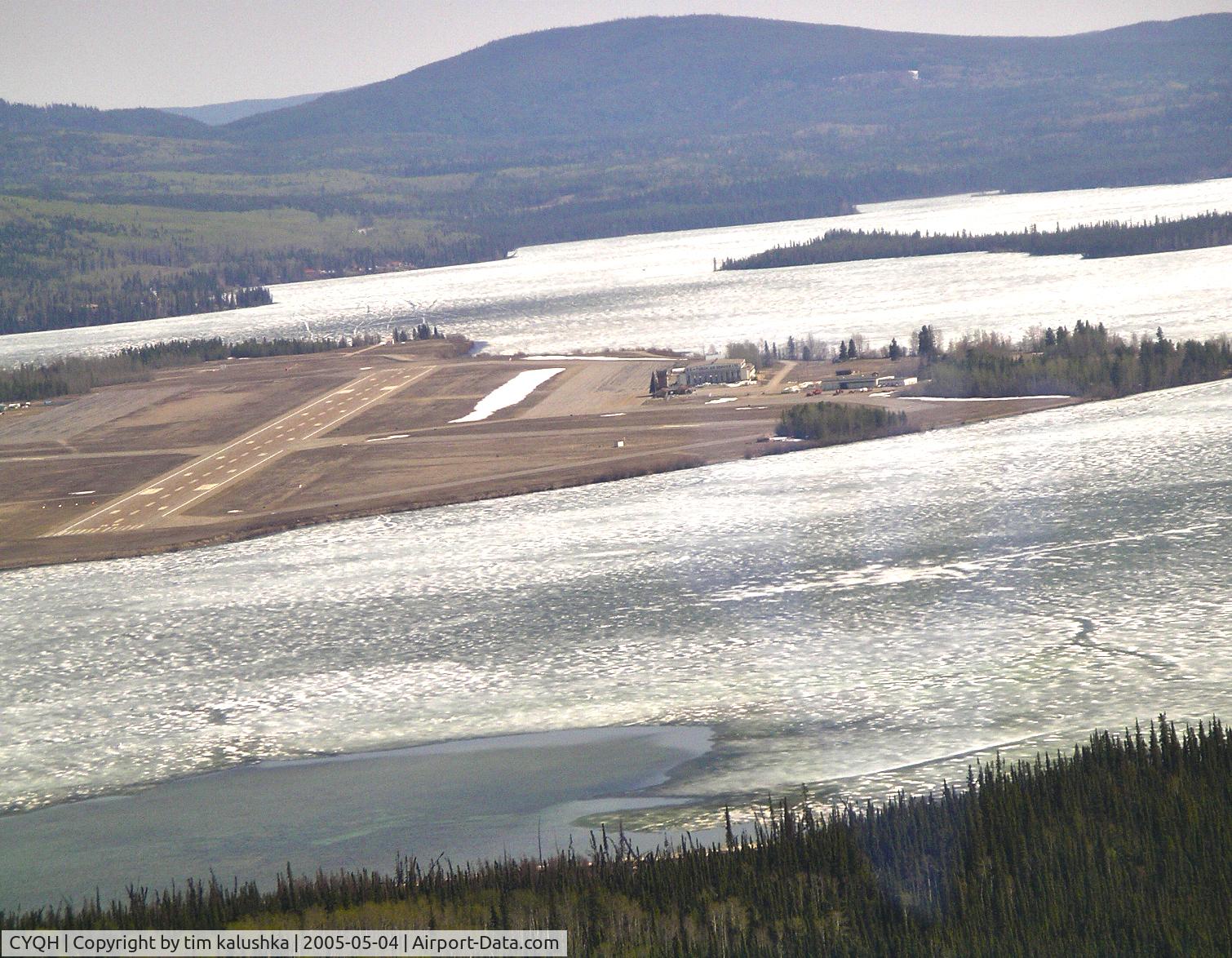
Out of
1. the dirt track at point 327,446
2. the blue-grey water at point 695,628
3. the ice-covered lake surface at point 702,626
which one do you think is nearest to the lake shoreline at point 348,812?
the blue-grey water at point 695,628

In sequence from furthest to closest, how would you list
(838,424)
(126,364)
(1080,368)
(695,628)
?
(126,364) → (1080,368) → (838,424) → (695,628)

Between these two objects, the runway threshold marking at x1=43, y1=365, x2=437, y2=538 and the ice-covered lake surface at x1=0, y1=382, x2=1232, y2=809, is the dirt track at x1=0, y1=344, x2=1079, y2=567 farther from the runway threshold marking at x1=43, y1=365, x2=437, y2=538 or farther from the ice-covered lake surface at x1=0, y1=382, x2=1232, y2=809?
the ice-covered lake surface at x1=0, y1=382, x2=1232, y2=809

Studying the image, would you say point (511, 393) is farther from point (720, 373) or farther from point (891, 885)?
point (891, 885)

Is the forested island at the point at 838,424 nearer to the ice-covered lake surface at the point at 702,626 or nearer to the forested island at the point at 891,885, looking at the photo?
the ice-covered lake surface at the point at 702,626

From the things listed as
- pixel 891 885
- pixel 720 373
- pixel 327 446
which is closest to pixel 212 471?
pixel 327 446

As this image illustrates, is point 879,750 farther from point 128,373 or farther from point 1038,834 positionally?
point 128,373
